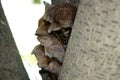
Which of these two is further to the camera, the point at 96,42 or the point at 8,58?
the point at 8,58

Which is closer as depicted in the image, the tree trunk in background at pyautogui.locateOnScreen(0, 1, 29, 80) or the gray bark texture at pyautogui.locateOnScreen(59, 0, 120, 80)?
the gray bark texture at pyautogui.locateOnScreen(59, 0, 120, 80)

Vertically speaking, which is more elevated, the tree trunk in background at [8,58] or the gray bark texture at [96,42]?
the gray bark texture at [96,42]

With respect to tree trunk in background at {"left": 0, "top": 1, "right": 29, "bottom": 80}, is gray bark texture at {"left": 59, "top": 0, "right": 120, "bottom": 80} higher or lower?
higher

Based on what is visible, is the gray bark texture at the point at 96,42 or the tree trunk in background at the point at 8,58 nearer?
the gray bark texture at the point at 96,42

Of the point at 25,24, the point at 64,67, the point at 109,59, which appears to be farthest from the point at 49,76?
the point at 25,24

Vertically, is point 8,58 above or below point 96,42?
below
